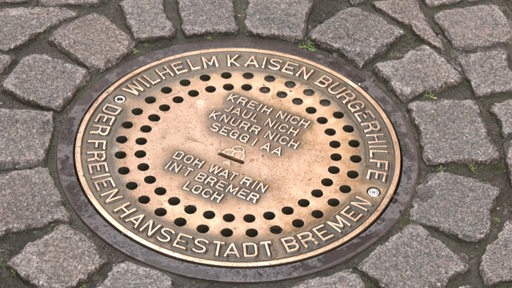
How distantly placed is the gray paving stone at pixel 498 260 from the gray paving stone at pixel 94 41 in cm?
184

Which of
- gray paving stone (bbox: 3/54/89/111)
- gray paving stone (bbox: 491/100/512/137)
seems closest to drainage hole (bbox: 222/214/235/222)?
gray paving stone (bbox: 3/54/89/111)

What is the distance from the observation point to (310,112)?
3.88m

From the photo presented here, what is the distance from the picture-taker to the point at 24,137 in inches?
145

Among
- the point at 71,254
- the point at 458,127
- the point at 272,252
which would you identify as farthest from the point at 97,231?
the point at 458,127

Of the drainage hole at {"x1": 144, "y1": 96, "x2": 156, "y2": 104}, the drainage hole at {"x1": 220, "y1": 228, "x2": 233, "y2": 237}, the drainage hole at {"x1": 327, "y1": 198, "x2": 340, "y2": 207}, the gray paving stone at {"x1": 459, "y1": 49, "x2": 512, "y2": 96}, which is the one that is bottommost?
the drainage hole at {"x1": 144, "y1": 96, "x2": 156, "y2": 104}

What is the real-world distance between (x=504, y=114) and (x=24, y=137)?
203 cm

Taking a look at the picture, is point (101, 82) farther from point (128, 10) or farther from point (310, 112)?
point (310, 112)

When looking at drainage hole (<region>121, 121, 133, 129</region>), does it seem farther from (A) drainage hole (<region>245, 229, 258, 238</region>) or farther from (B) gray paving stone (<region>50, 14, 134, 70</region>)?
(A) drainage hole (<region>245, 229, 258, 238</region>)

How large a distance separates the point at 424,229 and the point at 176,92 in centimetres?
125

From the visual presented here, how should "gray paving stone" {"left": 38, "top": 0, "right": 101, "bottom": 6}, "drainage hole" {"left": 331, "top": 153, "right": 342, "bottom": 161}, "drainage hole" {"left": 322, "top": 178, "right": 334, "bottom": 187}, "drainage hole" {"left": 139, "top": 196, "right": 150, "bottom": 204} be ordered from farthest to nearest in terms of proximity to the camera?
"gray paving stone" {"left": 38, "top": 0, "right": 101, "bottom": 6} < "drainage hole" {"left": 331, "top": 153, "right": 342, "bottom": 161} < "drainage hole" {"left": 322, "top": 178, "right": 334, "bottom": 187} < "drainage hole" {"left": 139, "top": 196, "right": 150, "bottom": 204}

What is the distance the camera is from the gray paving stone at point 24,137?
3605 mm

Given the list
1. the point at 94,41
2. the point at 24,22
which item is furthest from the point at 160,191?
the point at 24,22

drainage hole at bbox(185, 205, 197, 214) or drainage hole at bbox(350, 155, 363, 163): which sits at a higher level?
drainage hole at bbox(350, 155, 363, 163)

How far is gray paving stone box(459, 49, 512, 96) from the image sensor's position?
4027 millimetres
